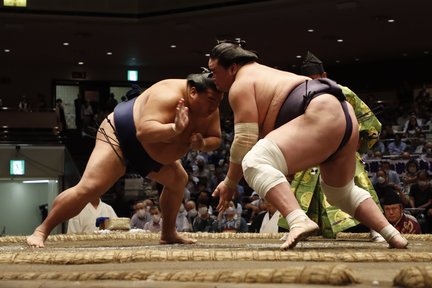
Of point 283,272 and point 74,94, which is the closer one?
point 283,272

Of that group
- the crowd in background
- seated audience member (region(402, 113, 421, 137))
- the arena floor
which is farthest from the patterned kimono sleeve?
seated audience member (region(402, 113, 421, 137))

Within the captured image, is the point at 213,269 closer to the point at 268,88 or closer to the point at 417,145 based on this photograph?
the point at 268,88

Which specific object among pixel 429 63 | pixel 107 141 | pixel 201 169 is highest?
pixel 429 63

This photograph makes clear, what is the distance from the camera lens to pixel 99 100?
14.0 metres

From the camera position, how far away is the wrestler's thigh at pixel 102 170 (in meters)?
2.63

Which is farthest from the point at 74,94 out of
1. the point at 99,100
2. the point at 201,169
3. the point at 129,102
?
the point at 129,102

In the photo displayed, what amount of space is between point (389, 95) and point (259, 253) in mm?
12185

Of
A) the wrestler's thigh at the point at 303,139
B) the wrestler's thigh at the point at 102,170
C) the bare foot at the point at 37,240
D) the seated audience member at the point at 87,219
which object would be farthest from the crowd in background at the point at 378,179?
the bare foot at the point at 37,240

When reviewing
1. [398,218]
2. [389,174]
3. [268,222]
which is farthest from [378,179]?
[398,218]

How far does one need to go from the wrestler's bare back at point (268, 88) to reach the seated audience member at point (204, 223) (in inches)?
147

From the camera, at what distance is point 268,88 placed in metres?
2.21

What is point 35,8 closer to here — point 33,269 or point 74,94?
point 74,94

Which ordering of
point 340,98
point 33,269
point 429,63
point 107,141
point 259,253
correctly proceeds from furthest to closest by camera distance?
point 429,63, point 107,141, point 340,98, point 259,253, point 33,269

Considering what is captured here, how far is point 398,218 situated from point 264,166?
2280mm
